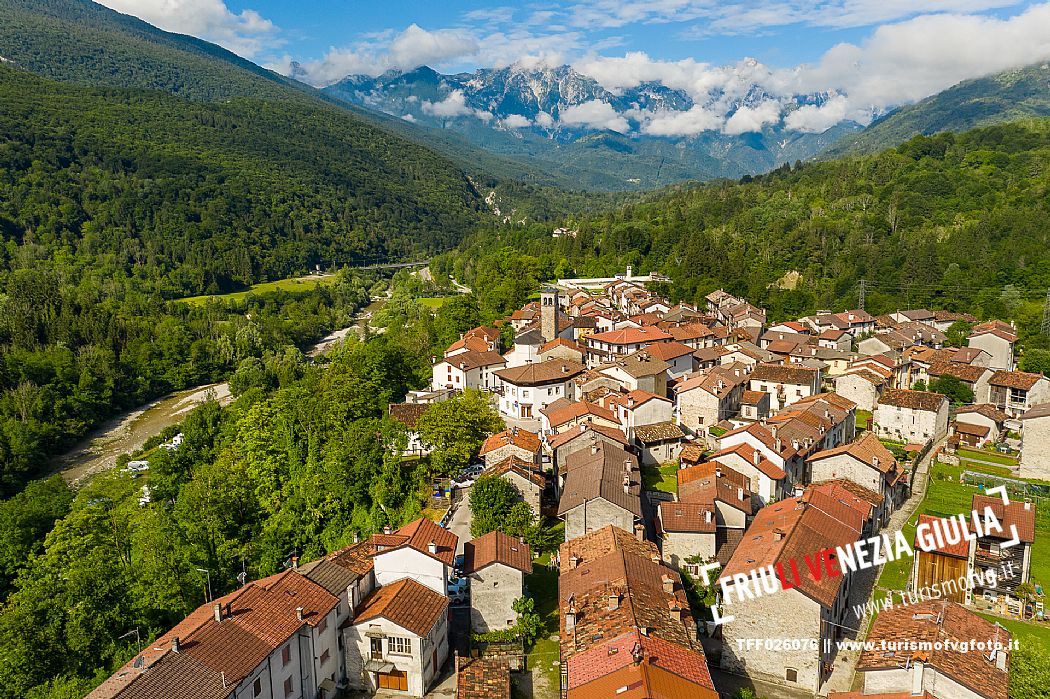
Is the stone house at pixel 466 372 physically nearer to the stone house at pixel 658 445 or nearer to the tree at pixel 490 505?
the stone house at pixel 658 445

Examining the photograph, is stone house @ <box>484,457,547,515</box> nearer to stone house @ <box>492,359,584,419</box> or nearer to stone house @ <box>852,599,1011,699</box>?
stone house @ <box>852,599,1011,699</box>

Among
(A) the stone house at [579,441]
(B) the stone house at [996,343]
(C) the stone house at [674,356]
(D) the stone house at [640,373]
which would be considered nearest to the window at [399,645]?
(A) the stone house at [579,441]

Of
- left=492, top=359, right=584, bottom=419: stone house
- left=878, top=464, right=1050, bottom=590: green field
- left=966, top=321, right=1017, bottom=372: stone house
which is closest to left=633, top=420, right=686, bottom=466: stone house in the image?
left=492, top=359, right=584, bottom=419: stone house

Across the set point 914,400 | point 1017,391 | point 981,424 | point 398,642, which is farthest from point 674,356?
point 398,642

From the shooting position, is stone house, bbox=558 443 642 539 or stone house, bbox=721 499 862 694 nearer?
stone house, bbox=721 499 862 694

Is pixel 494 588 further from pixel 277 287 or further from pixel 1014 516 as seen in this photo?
pixel 277 287

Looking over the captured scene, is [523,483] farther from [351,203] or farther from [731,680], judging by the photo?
[351,203]
